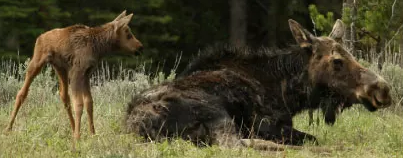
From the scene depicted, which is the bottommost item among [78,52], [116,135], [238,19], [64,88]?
[116,135]

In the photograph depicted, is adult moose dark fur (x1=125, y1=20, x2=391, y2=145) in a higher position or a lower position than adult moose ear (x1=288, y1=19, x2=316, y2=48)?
lower

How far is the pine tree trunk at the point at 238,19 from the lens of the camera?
28109 millimetres

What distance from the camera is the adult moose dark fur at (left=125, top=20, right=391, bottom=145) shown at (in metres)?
8.08

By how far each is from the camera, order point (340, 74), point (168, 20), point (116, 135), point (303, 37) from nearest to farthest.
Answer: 1. point (116, 135)
2. point (340, 74)
3. point (303, 37)
4. point (168, 20)

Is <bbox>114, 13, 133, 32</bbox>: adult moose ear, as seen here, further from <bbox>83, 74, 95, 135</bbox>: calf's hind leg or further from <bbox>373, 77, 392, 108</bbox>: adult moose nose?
<bbox>373, 77, 392, 108</bbox>: adult moose nose

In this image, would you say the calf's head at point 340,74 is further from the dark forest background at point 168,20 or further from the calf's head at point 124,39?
the dark forest background at point 168,20

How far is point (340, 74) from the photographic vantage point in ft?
27.5

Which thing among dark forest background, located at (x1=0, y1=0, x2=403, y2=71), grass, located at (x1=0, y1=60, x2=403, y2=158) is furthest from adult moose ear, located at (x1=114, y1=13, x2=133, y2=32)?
dark forest background, located at (x1=0, y1=0, x2=403, y2=71)

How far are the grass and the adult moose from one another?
35cm

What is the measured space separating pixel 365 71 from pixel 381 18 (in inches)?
248

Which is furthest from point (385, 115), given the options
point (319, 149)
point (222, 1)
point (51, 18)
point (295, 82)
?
point (222, 1)

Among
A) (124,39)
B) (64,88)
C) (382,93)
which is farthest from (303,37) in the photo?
(64,88)

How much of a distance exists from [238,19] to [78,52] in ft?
67.9

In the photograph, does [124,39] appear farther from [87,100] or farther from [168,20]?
[168,20]
